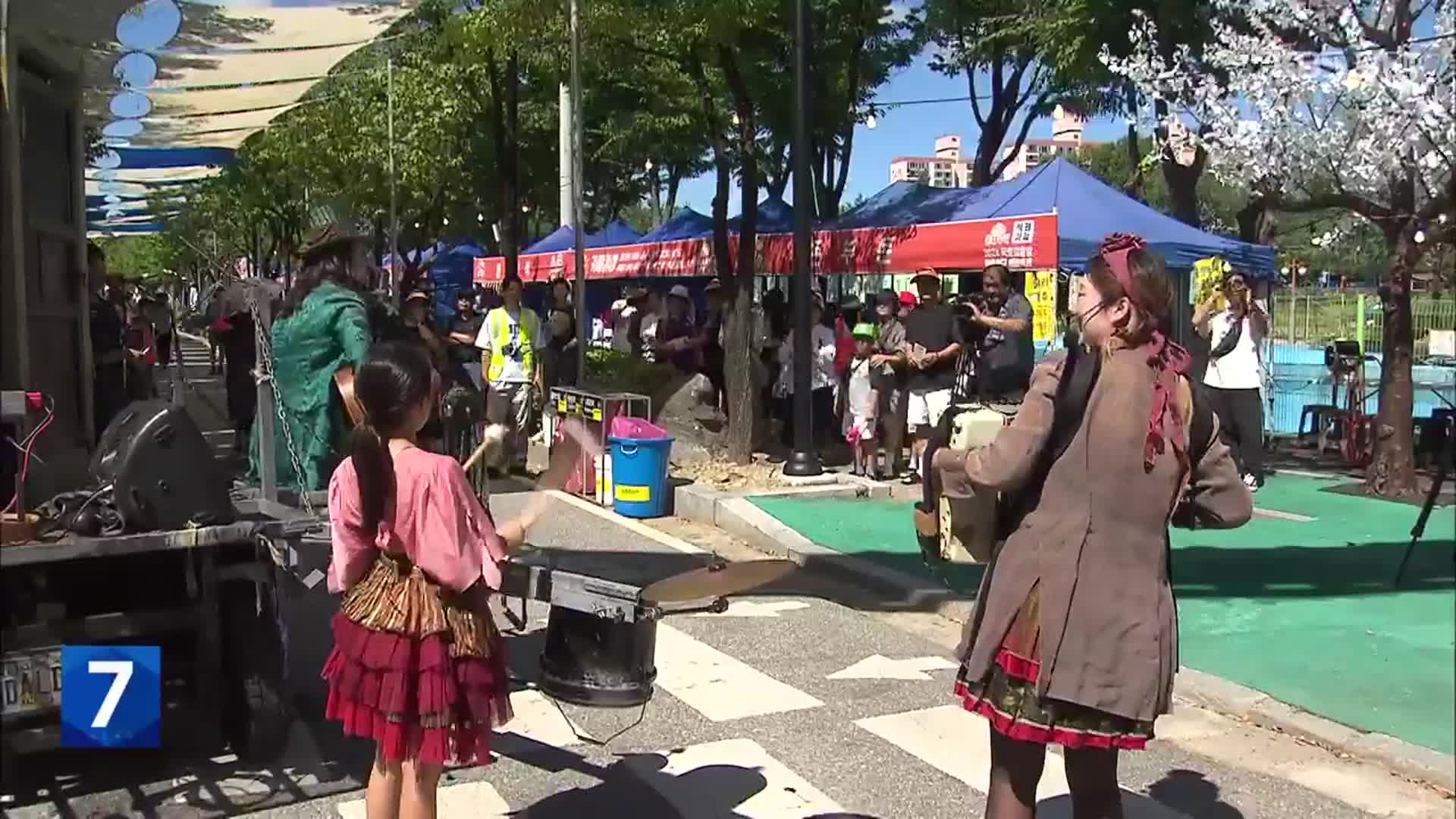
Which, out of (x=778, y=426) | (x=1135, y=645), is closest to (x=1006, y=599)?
(x=1135, y=645)

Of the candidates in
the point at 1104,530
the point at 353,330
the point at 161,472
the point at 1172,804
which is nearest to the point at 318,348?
the point at 353,330

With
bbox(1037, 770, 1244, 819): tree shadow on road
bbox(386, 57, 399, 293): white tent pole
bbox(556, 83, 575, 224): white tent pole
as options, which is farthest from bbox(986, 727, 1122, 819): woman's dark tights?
bbox(556, 83, 575, 224): white tent pole

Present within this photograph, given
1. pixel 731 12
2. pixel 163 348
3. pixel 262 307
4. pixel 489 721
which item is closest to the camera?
pixel 489 721

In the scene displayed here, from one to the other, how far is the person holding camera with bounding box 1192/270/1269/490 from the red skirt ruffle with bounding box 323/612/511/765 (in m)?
8.29

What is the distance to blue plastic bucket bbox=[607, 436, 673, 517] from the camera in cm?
1015

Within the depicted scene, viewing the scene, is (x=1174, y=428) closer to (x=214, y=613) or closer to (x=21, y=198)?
(x=214, y=613)

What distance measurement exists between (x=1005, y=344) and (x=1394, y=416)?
3062 millimetres

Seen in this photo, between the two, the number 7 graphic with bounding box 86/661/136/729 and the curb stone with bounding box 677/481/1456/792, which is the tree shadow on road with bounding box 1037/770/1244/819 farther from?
the number 7 graphic with bounding box 86/661/136/729

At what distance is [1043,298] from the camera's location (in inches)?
589

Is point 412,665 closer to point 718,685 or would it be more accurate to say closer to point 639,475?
point 718,685

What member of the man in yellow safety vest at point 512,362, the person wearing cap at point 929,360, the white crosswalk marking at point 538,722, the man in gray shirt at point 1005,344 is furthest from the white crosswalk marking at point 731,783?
the man in yellow safety vest at point 512,362

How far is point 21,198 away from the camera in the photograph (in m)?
5.69

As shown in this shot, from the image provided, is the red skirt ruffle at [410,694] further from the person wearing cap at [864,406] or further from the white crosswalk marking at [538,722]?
the person wearing cap at [864,406]

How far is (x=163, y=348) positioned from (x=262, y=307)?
1710cm
